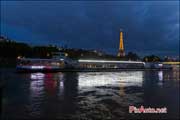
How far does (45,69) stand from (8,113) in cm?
7064

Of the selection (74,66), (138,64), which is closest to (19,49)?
(74,66)

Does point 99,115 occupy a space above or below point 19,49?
below

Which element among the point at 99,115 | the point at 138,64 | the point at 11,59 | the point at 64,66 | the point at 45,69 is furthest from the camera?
the point at 138,64

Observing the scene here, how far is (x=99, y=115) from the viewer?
14.4 meters

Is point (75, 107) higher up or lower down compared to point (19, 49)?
lower down

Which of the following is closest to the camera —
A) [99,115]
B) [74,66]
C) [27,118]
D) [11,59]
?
[27,118]

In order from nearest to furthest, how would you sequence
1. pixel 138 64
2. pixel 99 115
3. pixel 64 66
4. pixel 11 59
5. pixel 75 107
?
pixel 99 115, pixel 75 107, pixel 64 66, pixel 11 59, pixel 138 64

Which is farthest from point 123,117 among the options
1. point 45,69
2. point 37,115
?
point 45,69

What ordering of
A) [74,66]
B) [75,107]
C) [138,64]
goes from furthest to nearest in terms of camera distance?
[138,64] < [74,66] < [75,107]

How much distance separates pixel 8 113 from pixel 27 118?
1.59 m

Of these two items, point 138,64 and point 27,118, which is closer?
point 27,118

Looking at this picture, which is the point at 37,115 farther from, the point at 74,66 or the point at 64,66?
the point at 74,66

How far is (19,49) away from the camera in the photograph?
393 feet

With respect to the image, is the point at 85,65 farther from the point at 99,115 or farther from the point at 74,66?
the point at 99,115
